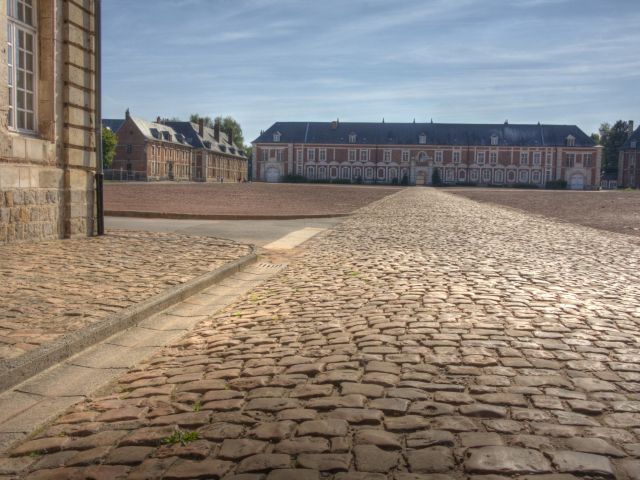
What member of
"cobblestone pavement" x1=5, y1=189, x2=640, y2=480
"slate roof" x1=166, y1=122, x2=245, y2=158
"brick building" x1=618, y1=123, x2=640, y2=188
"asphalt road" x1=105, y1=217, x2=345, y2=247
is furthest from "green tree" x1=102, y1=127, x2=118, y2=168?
"brick building" x1=618, y1=123, x2=640, y2=188

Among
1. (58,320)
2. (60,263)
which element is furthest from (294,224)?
(58,320)

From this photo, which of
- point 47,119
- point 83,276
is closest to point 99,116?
point 47,119

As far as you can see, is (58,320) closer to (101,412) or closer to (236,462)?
(101,412)

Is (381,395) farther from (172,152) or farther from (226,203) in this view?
(172,152)

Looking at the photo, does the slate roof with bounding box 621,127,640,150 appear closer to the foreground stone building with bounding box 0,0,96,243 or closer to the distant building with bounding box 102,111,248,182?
the distant building with bounding box 102,111,248,182

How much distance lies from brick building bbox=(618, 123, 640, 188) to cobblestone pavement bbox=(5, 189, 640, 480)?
387 ft

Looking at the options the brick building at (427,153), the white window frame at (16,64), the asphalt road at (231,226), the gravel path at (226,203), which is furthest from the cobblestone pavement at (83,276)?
the brick building at (427,153)

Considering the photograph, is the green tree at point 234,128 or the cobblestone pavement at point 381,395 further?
the green tree at point 234,128

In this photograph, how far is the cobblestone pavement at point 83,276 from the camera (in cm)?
551

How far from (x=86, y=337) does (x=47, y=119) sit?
8.02 metres

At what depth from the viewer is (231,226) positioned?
56.8ft

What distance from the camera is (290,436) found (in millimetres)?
3318

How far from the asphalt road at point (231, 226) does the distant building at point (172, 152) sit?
65.0 m

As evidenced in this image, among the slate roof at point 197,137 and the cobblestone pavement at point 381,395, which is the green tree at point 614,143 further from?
the cobblestone pavement at point 381,395
